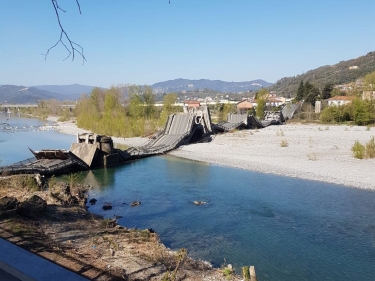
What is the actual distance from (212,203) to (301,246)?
5194 mm

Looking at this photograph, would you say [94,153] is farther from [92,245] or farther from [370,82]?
[370,82]

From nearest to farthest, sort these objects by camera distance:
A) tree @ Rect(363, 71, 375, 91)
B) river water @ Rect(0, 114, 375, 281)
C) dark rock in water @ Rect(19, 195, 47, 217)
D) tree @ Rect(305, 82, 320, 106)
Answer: river water @ Rect(0, 114, 375, 281)
dark rock in water @ Rect(19, 195, 47, 217)
tree @ Rect(363, 71, 375, 91)
tree @ Rect(305, 82, 320, 106)

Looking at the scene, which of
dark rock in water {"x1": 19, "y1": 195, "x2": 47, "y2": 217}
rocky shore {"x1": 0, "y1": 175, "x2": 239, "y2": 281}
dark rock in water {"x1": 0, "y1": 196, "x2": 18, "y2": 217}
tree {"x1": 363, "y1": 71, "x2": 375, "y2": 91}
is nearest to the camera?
rocky shore {"x1": 0, "y1": 175, "x2": 239, "y2": 281}

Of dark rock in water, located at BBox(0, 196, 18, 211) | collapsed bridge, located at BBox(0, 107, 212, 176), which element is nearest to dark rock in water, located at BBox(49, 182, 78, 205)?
dark rock in water, located at BBox(0, 196, 18, 211)

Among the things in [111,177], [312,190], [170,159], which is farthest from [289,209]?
[170,159]

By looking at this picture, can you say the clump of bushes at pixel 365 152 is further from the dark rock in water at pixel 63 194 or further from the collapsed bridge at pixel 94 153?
the dark rock in water at pixel 63 194

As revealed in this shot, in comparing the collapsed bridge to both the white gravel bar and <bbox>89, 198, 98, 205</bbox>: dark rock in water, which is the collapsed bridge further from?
<bbox>89, 198, 98, 205</bbox>: dark rock in water

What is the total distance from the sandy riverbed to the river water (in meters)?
1.68

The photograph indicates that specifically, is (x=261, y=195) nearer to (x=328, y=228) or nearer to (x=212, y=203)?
(x=212, y=203)

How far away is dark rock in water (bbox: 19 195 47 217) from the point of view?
9250 mm

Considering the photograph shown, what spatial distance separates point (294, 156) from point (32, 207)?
2027 centimetres

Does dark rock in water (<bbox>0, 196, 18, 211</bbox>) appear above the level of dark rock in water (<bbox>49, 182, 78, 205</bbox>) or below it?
above

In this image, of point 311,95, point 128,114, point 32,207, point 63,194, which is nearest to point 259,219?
point 32,207

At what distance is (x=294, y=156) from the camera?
25.5 m
